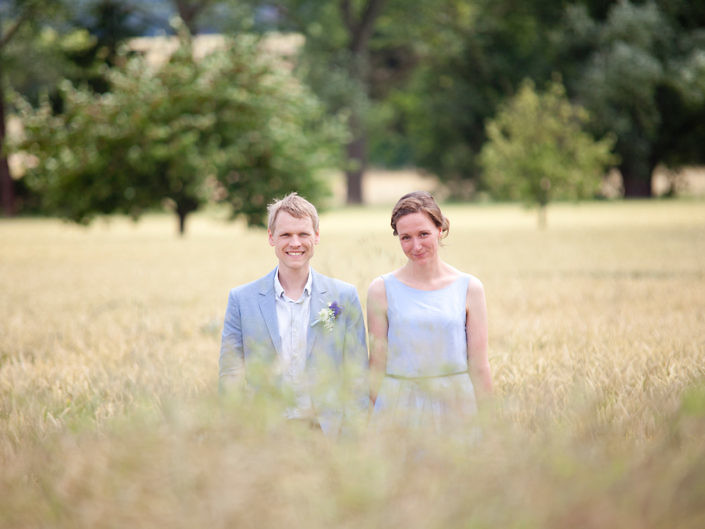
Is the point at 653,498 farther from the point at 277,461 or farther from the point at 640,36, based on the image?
the point at 640,36

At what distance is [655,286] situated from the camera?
10.1 meters

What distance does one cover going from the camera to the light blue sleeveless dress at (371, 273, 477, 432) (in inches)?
138

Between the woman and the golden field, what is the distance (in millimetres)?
310

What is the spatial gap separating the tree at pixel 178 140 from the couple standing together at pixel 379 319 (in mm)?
17137

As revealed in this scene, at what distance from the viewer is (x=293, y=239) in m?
3.66

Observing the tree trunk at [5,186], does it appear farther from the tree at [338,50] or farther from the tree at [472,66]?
the tree at [472,66]

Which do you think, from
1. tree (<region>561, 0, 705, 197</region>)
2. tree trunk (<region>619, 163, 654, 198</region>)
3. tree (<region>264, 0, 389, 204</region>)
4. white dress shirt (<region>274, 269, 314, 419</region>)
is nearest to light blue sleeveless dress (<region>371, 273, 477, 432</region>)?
white dress shirt (<region>274, 269, 314, 419</region>)

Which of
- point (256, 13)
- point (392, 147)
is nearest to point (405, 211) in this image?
point (256, 13)

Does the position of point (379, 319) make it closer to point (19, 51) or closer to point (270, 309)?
point (270, 309)

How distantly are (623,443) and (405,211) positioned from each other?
154cm

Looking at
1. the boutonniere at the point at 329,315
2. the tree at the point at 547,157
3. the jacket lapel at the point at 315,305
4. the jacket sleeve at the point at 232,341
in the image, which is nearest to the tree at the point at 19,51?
the tree at the point at 547,157

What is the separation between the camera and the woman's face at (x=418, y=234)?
11.9 feet

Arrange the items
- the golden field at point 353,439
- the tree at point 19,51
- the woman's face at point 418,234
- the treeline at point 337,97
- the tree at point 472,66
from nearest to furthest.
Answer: the golden field at point 353,439 → the woman's face at point 418,234 → the treeline at point 337,97 → the tree at point 19,51 → the tree at point 472,66

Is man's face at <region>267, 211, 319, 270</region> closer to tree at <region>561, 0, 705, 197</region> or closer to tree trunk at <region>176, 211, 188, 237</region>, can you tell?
tree trunk at <region>176, 211, 188, 237</region>
